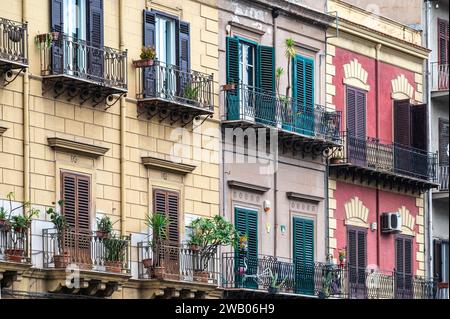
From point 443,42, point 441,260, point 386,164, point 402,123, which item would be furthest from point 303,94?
point 441,260

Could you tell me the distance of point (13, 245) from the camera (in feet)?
111

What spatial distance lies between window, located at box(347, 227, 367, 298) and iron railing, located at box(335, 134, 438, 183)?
6.27ft

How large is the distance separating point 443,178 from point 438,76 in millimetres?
3269

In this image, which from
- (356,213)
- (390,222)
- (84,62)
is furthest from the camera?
(390,222)

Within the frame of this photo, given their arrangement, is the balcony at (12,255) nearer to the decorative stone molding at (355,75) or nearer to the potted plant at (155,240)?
the potted plant at (155,240)

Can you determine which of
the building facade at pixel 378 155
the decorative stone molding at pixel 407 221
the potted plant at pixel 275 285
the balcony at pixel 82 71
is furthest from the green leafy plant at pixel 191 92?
the decorative stone molding at pixel 407 221

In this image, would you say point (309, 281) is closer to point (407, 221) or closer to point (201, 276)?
point (201, 276)

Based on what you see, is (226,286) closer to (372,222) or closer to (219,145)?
(219,145)

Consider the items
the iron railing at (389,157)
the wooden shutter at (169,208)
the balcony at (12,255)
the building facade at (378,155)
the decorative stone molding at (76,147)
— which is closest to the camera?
the balcony at (12,255)

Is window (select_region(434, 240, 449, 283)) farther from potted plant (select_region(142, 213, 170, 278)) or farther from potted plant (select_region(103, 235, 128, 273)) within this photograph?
potted plant (select_region(103, 235, 128, 273))

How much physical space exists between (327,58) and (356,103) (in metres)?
1.96

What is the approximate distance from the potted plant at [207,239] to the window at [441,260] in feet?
43.5

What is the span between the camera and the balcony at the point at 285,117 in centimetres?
4197

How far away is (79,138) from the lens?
1453 inches
